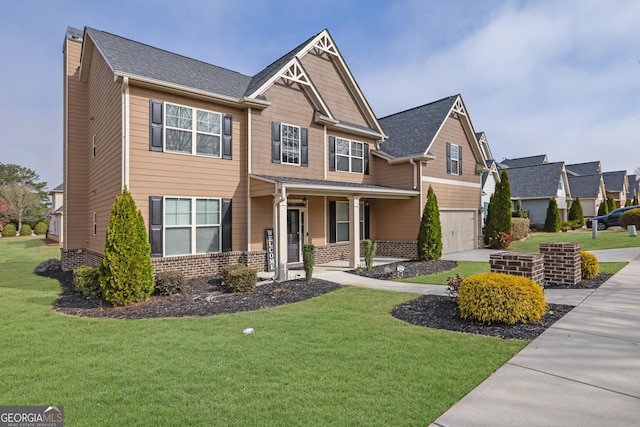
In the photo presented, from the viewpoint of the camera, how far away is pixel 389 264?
13508 millimetres

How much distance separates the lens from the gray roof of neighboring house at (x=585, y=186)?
120 feet

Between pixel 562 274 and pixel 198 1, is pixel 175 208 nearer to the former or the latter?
pixel 198 1

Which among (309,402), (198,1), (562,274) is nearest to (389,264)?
(562,274)

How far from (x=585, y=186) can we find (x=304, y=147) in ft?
128

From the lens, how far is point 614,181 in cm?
4612

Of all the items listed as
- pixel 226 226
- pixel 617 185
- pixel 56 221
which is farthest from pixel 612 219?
pixel 56 221

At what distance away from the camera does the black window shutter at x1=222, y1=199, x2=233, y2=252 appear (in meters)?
11.2

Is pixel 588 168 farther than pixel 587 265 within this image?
Yes

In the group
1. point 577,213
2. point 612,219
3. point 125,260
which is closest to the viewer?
point 125,260

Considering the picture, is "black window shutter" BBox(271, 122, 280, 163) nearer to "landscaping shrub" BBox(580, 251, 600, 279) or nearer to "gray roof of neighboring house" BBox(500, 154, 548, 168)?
"landscaping shrub" BBox(580, 251, 600, 279)

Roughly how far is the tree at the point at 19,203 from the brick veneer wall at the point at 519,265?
149ft

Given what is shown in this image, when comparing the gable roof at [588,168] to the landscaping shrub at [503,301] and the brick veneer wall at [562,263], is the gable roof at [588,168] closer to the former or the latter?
the brick veneer wall at [562,263]

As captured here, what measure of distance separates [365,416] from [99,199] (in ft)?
41.1

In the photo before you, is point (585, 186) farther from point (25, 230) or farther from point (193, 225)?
point (25, 230)
